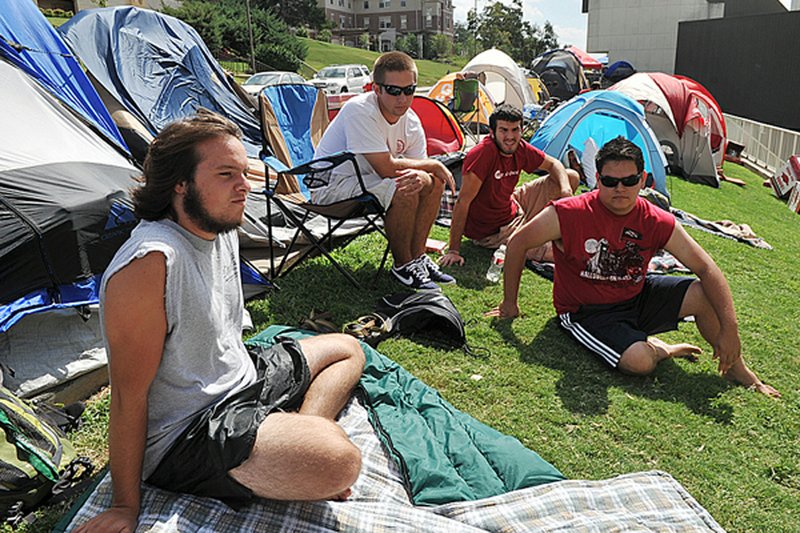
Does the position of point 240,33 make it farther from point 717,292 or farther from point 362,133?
point 717,292

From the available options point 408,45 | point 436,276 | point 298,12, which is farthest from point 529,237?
point 408,45

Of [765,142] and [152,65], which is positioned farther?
[765,142]

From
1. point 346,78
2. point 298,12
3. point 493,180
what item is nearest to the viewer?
point 493,180

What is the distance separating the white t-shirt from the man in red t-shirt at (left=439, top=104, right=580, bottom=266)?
2.47ft

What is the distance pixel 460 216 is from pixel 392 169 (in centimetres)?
87

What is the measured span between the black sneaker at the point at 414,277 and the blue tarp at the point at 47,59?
6.14 ft

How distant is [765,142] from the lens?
1272 cm

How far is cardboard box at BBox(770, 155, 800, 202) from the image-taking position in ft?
33.8

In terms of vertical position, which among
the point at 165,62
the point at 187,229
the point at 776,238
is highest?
the point at 165,62

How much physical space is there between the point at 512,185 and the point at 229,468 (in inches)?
143

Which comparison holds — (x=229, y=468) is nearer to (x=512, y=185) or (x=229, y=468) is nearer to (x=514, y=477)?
(x=514, y=477)

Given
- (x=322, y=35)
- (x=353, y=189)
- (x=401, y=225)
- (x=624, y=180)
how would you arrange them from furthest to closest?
(x=322, y=35), (x=401, y=225), (x=353, y=189), (x=624, y=180)

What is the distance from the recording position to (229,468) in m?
1.66

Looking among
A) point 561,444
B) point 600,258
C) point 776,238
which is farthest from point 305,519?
point 776,238
